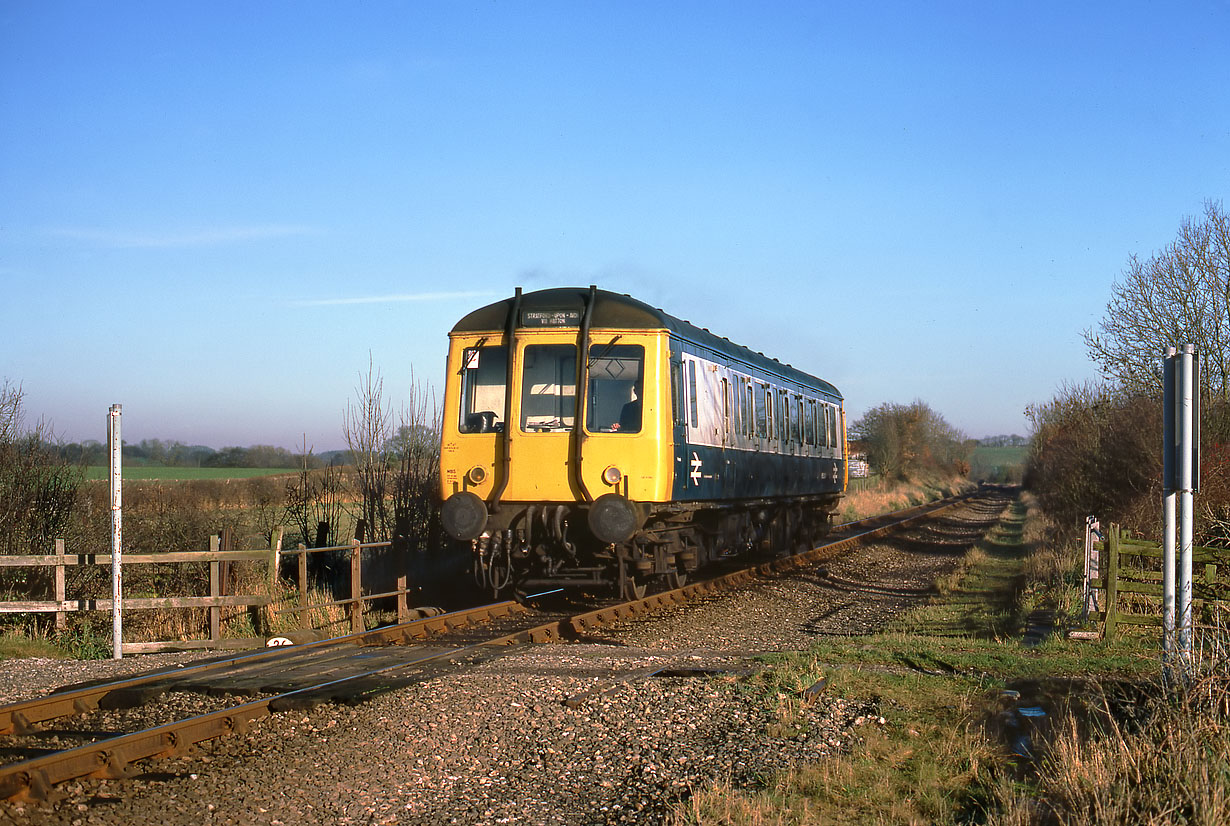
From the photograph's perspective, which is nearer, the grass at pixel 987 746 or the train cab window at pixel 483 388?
the grass at pixel 987 746

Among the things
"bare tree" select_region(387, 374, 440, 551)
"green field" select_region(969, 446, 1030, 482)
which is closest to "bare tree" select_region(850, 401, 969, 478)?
"green field" select_region(969, 446, 1030, 482)

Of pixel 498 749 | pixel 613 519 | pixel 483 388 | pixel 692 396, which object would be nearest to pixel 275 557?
pixel 483 388

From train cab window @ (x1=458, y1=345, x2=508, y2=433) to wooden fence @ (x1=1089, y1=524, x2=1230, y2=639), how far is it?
6.55 metres

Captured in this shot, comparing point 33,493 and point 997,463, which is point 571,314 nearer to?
point 33,493

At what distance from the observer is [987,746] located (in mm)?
6543

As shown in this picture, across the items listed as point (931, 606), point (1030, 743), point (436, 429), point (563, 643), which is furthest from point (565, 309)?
point (1030, 743)

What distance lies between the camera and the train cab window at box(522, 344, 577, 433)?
40.8 feet

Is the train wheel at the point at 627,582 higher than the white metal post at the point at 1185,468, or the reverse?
the white metal post at the point at 1185,468

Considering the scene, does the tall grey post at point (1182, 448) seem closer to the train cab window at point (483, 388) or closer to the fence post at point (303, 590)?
the train cab window at point (483, 388)

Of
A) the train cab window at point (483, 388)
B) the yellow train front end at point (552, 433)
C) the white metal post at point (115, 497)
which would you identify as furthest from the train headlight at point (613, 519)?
the white metal post at point (115, 497)

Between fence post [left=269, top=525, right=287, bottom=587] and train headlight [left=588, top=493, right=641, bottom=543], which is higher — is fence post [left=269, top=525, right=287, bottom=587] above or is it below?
below

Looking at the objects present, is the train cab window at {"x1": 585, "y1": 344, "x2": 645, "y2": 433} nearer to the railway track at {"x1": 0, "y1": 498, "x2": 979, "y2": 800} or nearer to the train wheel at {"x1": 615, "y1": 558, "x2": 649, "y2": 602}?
the train wheel at {"x1": 615, "y1": 558, "x2": 649, "y2": 602}

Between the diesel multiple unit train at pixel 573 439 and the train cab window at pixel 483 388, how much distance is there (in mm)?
13

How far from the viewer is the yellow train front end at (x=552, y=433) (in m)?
12.1
